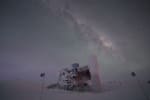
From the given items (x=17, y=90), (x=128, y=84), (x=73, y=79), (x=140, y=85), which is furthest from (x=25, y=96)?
(x=140, y=85)

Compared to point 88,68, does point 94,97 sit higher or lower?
lower

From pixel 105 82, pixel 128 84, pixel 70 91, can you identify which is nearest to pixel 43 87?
pixel 70 91

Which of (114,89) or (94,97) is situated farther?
(114,89)

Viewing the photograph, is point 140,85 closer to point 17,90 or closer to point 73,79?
point 73,79

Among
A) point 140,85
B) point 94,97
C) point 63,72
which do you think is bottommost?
point 94,97

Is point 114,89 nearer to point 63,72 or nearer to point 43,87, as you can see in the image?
point 63,72

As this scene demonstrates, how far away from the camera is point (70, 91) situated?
20156 mm

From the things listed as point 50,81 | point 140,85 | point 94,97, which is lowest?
point 94,97

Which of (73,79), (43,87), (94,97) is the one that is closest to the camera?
(94,97)

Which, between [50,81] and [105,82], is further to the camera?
[105,82]

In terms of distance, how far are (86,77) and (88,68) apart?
6.44 feet

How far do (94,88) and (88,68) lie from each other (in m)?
3.56

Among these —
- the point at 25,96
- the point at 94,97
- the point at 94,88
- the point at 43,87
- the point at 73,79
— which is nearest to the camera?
the point at 25,96

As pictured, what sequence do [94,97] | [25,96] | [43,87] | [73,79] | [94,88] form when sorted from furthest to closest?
[73,79]
[94,88]
[43,87]
[94,97]
[25,96]
